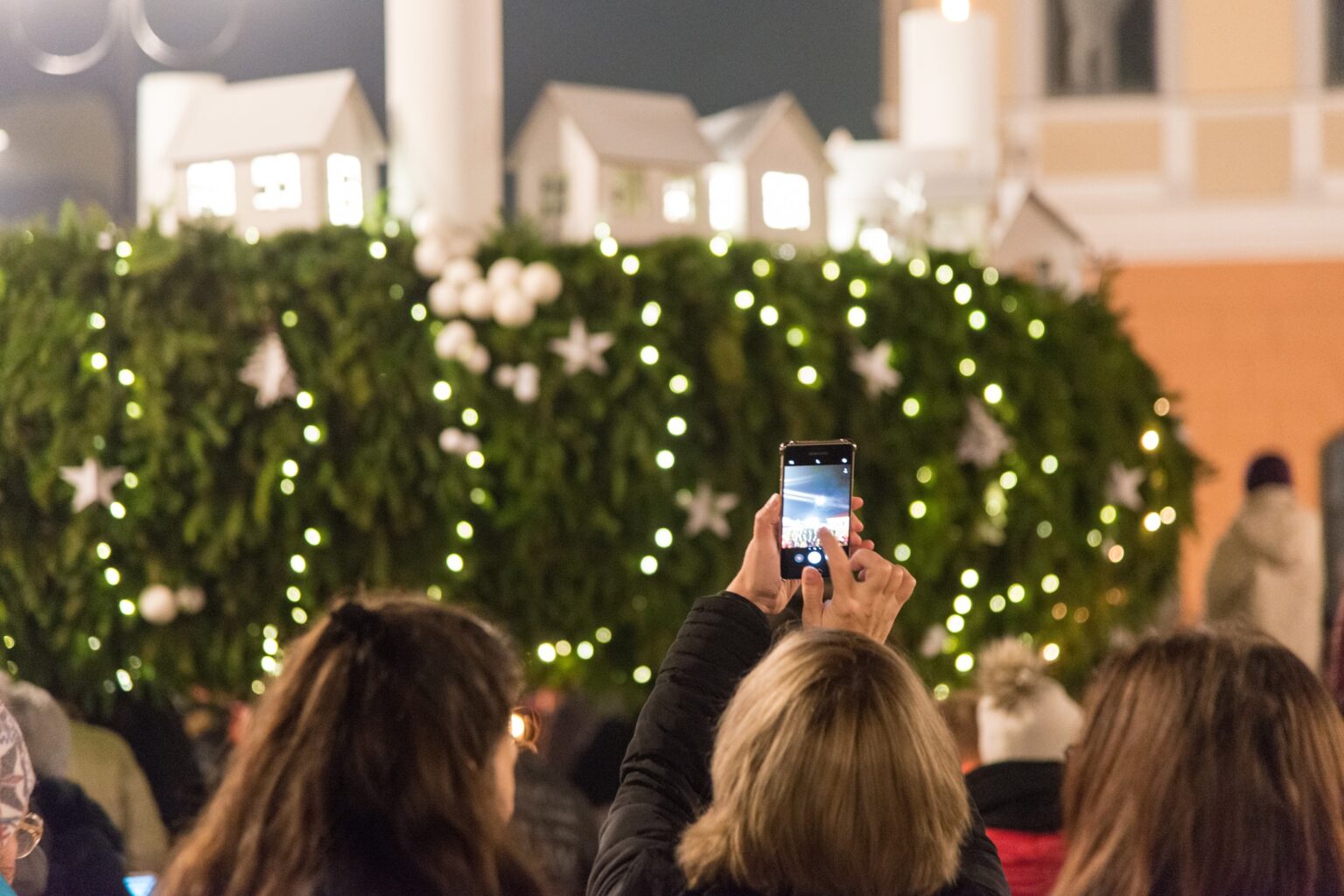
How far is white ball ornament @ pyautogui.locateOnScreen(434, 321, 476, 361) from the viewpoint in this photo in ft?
12.6

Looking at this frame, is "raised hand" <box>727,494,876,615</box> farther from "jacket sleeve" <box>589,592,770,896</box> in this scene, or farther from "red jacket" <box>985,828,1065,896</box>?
"red jacket" <box>985,828,1065,896</box>

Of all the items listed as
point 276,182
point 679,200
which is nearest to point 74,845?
point 276,182

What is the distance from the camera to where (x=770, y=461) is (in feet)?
13.4

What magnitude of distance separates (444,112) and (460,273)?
614mm

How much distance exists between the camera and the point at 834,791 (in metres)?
1.44

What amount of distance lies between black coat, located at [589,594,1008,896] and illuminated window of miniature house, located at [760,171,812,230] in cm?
292

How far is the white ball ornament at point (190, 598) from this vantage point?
391 cm

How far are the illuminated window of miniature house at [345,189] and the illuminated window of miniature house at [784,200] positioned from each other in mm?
1104

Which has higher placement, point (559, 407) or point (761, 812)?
point (559, 407)

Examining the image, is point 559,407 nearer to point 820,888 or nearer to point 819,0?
point 820,888

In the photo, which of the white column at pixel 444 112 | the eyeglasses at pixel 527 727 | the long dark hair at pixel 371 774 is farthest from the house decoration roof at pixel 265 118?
the long dark hair at pixel 371 774

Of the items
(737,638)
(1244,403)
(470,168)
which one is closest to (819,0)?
(1244,403)

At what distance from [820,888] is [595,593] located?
2628mm

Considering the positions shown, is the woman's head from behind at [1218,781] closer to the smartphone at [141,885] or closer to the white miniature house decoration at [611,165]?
the smartphone at [141,885]
